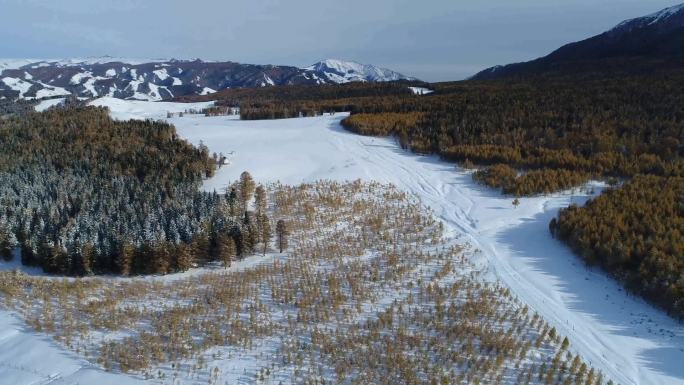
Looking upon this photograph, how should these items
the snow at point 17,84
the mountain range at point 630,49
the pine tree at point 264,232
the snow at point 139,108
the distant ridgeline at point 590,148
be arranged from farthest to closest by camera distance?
the snow at point 17,84, the mountain range at point 630,49, the snow at point 139,108, the pine tree at point 264,232, the distant ridgeline at point 590,148

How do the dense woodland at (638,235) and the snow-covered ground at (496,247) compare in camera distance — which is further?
the dense woodland at (638,235)

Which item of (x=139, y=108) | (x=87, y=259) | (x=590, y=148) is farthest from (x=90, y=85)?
(x=590, y=148)

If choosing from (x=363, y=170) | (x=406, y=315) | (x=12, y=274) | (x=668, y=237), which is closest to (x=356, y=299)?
(x=406, y=315)

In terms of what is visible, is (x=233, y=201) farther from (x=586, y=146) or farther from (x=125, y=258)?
(x=586, y=146)

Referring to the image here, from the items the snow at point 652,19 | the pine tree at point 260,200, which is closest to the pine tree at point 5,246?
the pine tree at point 260,200

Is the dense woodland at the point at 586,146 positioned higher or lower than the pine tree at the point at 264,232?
higher

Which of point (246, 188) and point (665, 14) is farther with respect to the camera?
point (665, 14)

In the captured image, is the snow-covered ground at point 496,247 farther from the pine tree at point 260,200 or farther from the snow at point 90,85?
the snow at point 90,85

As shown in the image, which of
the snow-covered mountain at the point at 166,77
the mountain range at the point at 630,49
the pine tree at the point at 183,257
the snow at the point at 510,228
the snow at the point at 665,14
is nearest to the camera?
the snow at the point at 510,228
